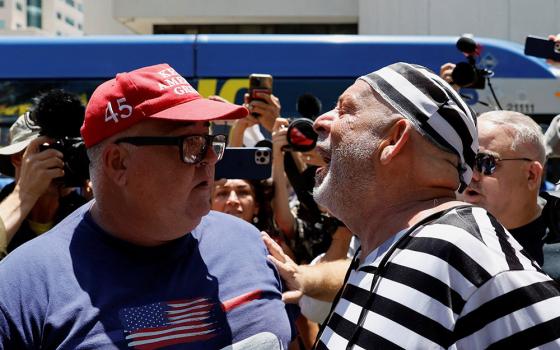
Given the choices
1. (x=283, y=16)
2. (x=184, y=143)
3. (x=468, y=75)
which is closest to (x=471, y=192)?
(x=184, y=143)

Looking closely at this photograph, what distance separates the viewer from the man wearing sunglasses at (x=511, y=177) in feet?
9.34

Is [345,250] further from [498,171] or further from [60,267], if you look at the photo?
[60,267]

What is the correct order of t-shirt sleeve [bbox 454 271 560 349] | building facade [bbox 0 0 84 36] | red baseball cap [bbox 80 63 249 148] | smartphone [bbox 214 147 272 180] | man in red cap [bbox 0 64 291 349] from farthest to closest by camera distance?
building facade [bbox 0 0 84 36], smartphone [bbox 214 147 272 180], red baseball cap [bbox 80 63 249 148], man in red cap [bbox 0 64 291 349], t-shirt sleeve [bbox 454 271 560 349]

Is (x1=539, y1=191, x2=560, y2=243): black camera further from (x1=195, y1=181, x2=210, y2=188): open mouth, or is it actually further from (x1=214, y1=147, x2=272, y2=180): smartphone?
(x1=195, y1=181, x2=210, y2=188): open mouth

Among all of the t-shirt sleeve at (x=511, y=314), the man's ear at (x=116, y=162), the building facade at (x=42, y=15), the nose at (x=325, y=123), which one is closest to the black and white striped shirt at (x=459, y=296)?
the t-shirt sleeve at (x=511, y=314)

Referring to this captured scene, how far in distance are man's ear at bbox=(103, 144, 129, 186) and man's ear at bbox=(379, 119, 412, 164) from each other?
733mm

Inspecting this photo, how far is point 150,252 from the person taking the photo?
193 cm

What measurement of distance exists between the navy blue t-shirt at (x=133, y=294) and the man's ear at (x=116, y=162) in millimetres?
138

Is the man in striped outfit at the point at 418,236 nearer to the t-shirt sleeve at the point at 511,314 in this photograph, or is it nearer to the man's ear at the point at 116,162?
the t-shirt sleeve at the point at 511,314

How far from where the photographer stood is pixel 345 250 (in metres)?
3.65

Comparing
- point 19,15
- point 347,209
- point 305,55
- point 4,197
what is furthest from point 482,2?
point 19,15

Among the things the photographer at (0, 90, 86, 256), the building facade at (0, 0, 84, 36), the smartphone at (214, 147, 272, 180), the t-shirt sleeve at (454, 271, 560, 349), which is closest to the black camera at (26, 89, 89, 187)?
the photographer at (0, 90, 86, 256)

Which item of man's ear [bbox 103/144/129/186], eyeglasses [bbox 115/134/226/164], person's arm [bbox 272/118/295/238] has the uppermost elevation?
eyeglasses [bbox 115/134/226/164]

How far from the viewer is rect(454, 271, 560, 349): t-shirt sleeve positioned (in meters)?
1.35
